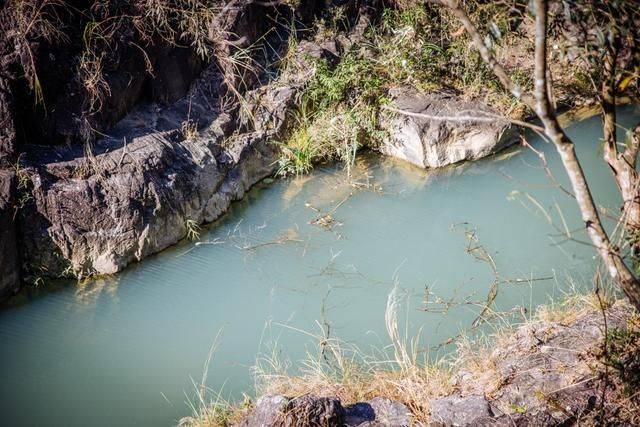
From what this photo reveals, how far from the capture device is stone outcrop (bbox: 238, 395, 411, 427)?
7.37 ft

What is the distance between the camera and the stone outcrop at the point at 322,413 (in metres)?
2.25

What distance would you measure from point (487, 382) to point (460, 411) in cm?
29

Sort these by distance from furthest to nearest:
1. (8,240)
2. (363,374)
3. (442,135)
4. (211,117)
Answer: (211,117) < (442,135) < (8,240) < (363,374)

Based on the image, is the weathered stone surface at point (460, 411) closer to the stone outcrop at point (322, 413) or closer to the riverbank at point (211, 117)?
the stone outcrop at point (322, 413)

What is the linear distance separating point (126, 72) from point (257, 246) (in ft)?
6.36

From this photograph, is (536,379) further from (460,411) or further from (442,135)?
(442,135)

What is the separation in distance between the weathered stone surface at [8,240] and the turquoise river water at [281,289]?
15 cm

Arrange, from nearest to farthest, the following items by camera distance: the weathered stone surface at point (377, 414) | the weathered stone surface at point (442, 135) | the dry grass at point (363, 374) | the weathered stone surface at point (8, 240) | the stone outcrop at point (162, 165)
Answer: the weathered stone surface at point (377, 414), the dry grass at point (363, 374), the weathered stone surface at point (8, 240), the stone outcrop at point (162, 165), the weathered stone surface at point (442, 135)

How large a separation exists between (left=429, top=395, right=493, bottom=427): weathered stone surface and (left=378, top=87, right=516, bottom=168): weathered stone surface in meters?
2.76

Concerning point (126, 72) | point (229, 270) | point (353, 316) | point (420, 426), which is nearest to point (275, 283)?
point (229, 270)

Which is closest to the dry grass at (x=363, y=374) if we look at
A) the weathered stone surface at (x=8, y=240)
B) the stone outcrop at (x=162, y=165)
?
the stone outcrop at (x=162, y=165)

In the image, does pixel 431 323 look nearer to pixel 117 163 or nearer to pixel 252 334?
pixel 252 334

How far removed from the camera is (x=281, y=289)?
3.65 metres

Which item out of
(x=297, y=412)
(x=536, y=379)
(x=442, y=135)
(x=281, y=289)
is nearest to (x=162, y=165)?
(x=281, y=289)
